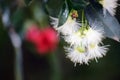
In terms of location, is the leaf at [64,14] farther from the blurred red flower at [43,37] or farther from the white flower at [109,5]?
the blurred red flower at [43,37]

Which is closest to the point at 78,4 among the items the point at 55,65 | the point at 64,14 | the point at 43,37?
the point at 64,14

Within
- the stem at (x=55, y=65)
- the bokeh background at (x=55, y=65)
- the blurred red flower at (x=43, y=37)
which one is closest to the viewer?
the blurred red flower at (x=43, y=37)

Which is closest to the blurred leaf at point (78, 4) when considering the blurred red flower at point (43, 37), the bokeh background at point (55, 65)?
the blurred red flower at point (43, 37)

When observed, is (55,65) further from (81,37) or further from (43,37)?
(81,37)

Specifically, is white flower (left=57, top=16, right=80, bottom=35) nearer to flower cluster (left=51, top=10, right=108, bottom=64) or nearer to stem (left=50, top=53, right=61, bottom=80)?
flower cluster (left=51, top=10, right=108, bottom=64)

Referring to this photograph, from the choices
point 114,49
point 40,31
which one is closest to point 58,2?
point 40,31

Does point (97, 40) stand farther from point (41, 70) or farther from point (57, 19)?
point (41, 70)
